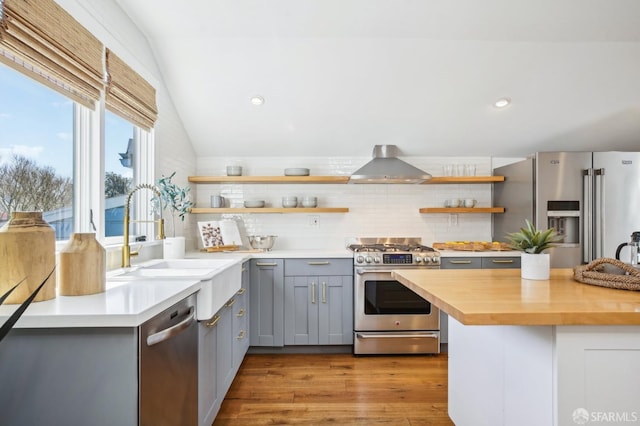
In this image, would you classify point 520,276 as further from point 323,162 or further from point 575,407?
point 323,162

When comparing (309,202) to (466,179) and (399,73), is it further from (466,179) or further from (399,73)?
(466,179)

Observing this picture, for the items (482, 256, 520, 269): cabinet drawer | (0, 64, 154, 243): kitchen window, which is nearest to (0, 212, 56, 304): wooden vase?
(0, 64, 154, 243): kitchen window

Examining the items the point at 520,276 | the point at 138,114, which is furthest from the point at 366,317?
the point at 138,114

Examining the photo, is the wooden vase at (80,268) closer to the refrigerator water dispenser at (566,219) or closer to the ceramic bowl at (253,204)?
the ceramic bowl at (253,204)

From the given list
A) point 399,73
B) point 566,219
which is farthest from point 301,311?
point 566,219

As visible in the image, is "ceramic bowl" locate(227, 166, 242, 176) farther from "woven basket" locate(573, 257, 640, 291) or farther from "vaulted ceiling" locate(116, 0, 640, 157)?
"woven basket" locate(573, 257, 640, 291)

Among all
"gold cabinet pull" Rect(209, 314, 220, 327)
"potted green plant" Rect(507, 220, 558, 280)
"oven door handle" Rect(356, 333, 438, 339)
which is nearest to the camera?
"potted green plant" Rect(507, 220, 558, 280)

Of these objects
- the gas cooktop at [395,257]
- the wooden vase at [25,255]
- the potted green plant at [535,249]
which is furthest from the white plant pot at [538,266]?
→ the wooden vase at [25,255]

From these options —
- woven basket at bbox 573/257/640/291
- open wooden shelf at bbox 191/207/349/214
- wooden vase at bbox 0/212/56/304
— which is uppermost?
open wooden shelf at bbox 191/207/349/214

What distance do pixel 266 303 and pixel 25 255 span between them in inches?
86.7

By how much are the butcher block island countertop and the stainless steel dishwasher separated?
999mm

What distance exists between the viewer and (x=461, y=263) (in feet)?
11.1

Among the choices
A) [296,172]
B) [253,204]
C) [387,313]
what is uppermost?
[296,172]

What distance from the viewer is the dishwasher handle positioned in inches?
49.5
